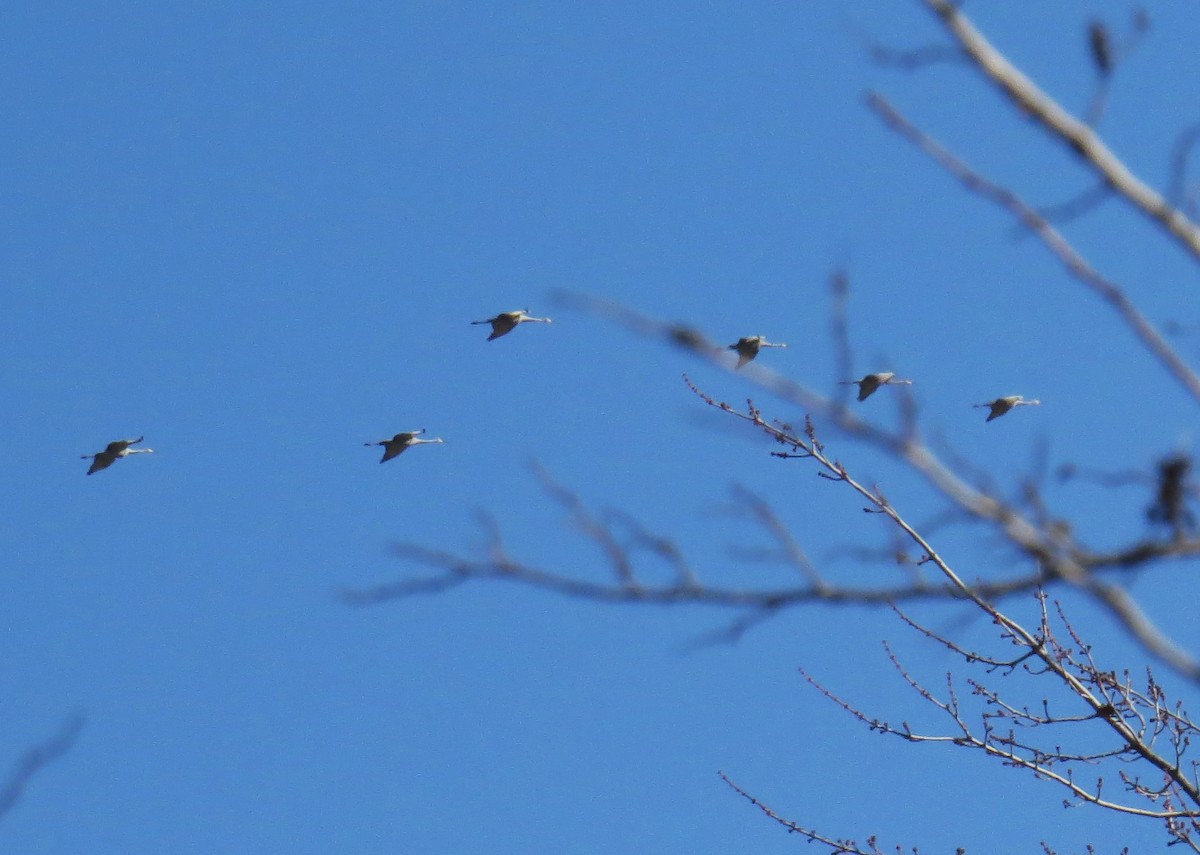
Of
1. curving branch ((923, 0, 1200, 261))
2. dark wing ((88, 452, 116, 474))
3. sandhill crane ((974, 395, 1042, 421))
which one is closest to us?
curving branch ((923, 0, 1200, 261))

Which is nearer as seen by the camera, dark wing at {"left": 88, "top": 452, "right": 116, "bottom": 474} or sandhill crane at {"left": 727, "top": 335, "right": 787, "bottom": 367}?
sandhill crane at {"left": 727, "top": 335, "right": 787, "bottom": 367}

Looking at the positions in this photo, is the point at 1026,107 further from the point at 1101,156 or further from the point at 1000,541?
the point at 1000,541

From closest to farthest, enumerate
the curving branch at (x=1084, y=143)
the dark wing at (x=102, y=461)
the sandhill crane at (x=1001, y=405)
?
the curving branch at (x=1084, y=143) → the sandhill crane at (x=1001, y=405) → the dark wing at (x=102, y=461)

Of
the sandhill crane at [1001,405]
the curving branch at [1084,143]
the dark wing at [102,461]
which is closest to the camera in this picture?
the curving branch at [1084,143]

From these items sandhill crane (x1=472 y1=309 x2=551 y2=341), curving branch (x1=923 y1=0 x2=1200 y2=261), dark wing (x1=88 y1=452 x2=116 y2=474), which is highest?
sandhill crane (x1=472 y1=309 x2=551 y2=341)

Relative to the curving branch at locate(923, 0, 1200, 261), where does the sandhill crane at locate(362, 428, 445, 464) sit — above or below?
above

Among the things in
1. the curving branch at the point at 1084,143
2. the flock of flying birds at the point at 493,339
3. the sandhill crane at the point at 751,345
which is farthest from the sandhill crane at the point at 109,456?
the curving branch at the point at 1084,143

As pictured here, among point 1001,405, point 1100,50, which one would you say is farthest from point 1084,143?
point 1001,405

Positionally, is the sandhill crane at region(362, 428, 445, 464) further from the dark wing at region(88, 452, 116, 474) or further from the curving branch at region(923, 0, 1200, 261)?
the curving branch at region(923, 0, 1200, 261)

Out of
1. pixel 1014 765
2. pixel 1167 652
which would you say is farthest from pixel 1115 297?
pixel 1014 765

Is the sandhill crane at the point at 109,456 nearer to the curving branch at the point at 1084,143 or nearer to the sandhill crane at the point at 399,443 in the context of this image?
the sandhill crane at the point at 399,443

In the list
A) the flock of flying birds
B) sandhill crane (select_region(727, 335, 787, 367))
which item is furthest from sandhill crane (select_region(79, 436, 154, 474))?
sandhill crane (select_region(727, 335, 787, 367))

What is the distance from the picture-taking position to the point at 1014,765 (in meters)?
5.59

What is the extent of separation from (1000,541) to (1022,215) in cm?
46
